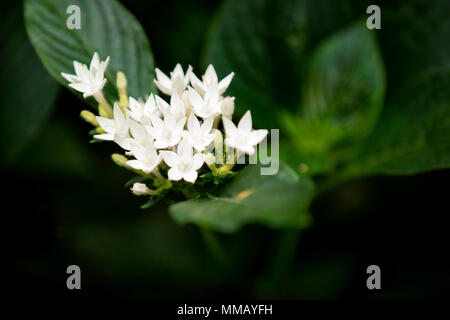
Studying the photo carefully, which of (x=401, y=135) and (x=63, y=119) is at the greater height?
(x=63, y=119)

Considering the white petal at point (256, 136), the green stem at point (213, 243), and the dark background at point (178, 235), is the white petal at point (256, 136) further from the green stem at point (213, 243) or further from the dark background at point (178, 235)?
the dark background at point (178, 235)

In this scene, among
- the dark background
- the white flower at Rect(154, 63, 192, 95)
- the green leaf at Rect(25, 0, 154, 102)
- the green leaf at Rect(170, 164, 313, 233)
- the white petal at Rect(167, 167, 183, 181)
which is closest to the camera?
the green leaf at Rect(170, 164, 313, 233)

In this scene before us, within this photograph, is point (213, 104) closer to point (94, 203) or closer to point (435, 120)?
point (435, 120)

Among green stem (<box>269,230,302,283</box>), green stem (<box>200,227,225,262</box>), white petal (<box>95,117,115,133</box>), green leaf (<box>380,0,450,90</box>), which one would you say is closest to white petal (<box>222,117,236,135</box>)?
white petal (<box>95,117,115,133</box>)

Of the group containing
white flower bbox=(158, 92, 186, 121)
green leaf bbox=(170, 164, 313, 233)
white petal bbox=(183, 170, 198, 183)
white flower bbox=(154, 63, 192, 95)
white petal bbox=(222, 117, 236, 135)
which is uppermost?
white flower bbox=(154, 63, 192, 95)

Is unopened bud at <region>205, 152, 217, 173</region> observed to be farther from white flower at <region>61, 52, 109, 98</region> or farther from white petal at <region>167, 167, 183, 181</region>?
white flower at <region>61, 52, 109, 98</region>

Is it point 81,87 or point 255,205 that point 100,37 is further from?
point 255,205
